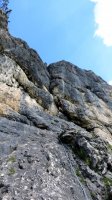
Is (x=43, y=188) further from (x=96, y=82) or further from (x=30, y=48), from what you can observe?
(x=96, y=82)

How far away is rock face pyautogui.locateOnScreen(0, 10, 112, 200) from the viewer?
636 inches

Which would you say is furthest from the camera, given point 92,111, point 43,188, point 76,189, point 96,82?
point 96,82

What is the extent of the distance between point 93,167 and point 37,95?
12075 mm

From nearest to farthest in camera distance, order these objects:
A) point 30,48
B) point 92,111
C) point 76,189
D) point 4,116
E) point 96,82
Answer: point 76,189, point 4,116, point 92,111, point 30,48, point 96,82

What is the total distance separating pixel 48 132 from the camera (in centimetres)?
2275

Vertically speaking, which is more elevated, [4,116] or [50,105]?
[50,105]

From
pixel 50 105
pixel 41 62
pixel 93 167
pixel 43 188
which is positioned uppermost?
pixel 41 62

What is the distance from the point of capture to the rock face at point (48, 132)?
53.0 ft

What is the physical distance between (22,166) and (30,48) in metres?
23.0

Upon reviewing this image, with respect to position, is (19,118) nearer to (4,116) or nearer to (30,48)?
(4,116)

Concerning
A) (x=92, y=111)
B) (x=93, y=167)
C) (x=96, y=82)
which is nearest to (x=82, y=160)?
(x=93, y=167)

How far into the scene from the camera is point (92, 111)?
34.9 metres

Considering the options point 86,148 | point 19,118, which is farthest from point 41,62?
point 86,148

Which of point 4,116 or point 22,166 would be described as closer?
point 22,166
